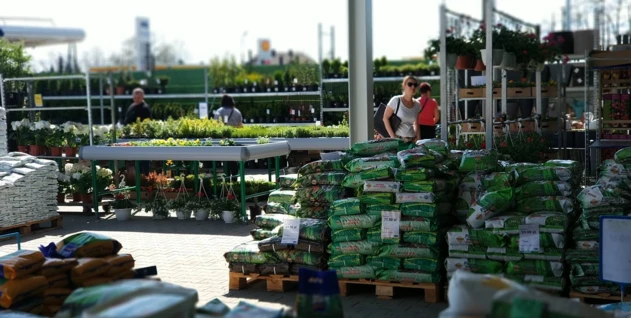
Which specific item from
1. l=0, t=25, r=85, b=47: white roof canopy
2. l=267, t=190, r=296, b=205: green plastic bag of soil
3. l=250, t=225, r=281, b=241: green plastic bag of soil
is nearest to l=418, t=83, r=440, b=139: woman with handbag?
l=267, t=190, r=296, b=205: green plastic bag of soil

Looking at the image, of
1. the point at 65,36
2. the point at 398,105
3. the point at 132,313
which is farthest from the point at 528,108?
the point at 65,36

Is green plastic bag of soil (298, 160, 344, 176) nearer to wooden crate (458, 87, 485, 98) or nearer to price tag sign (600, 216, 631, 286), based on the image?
price tag sign (600, 216, 631, 286)

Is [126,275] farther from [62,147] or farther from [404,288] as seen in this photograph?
[62,147]

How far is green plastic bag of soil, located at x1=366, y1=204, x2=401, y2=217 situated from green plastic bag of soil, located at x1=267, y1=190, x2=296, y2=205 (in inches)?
40.6

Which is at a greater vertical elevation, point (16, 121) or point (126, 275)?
point (16, 121)

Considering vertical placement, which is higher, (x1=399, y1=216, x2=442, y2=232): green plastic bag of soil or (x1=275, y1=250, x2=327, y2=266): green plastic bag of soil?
(x1=399, y1=216, x2=442, y2=232): green plastic bag of soil

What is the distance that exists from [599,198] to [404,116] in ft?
14.7

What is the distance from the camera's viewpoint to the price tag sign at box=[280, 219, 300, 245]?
256 inches

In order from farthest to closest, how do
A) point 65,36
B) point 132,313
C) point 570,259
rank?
point 65,36, point 570,259, point 132,313

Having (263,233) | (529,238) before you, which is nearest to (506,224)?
(529,238)

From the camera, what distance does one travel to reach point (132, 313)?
303cm

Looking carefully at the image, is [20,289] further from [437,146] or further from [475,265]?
[437,146]

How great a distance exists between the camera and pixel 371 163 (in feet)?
21.6

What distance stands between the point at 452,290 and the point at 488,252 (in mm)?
2574
